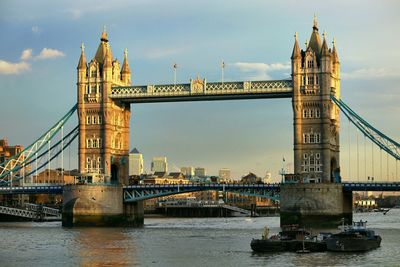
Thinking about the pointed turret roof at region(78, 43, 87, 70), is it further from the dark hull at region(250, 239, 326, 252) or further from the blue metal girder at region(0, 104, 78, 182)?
the dark hull at region(250, 239, 326, 252)

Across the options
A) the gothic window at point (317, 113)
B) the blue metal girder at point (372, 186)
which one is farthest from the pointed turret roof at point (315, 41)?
the blue metal girder at point (372, 186)

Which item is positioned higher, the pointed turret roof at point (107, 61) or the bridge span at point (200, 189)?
the pointed turret roof at point (107, 61)

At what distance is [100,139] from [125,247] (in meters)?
52.9

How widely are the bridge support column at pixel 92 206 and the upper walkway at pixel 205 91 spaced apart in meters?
14.9

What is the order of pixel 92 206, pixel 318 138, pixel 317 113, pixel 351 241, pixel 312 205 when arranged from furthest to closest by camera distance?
1. pixel 92 206
2. pixel 317 113
3. pixel 318 138
4. pixel 312 205
5. pixel 351 241

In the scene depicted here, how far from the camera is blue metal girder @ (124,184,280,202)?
12606cm

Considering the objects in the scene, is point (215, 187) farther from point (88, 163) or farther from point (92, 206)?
point (88, 163)

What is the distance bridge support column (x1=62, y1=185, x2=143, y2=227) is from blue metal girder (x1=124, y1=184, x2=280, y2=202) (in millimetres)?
2614

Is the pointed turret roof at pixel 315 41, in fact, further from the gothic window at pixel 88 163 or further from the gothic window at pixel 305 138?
the gothic window at pixel 88 163

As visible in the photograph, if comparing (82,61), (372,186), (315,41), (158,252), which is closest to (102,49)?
(82,61)

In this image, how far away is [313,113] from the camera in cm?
12712

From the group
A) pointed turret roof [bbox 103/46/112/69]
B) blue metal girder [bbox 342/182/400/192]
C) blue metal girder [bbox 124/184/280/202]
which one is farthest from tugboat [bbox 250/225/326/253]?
pointed turret roof [bbox 103/46/112/69]

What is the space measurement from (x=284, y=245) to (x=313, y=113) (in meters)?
50.6

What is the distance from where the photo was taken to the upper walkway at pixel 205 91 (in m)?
128
